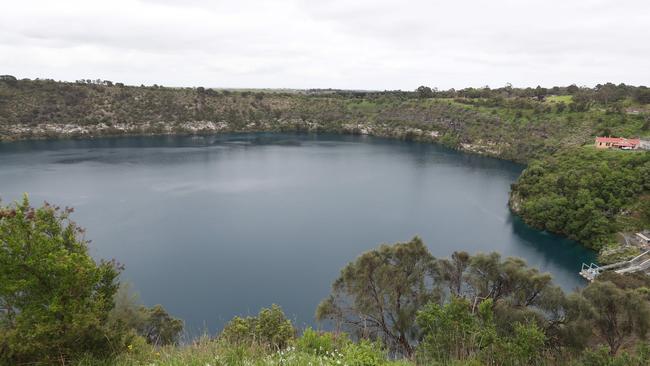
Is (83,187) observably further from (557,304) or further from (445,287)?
(557,304)

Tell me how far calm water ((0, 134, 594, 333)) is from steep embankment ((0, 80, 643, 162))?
35.1 feet

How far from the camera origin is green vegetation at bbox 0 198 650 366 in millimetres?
7379

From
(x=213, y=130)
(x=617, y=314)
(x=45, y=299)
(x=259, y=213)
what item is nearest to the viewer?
(x=45, y=299)

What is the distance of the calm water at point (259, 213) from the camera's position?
94.8 ft

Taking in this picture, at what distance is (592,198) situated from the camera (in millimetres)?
39344

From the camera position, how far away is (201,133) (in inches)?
4387

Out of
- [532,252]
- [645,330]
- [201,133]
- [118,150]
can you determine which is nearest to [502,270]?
[645,330]

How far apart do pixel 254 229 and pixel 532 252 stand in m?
27.4

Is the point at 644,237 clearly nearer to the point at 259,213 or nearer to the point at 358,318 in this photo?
the point at 358,318

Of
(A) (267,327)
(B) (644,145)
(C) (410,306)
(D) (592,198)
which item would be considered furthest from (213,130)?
(A) (267,327)

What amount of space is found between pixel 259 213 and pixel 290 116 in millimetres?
82638

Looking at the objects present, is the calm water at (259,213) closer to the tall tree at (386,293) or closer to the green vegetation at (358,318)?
the tall tree at (386,293)

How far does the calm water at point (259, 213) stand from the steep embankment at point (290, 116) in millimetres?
10691

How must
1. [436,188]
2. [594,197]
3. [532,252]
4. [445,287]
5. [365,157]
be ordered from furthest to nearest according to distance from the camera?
[365,157] < [436,188] < [594,197] < [532,252] < [445,287]
